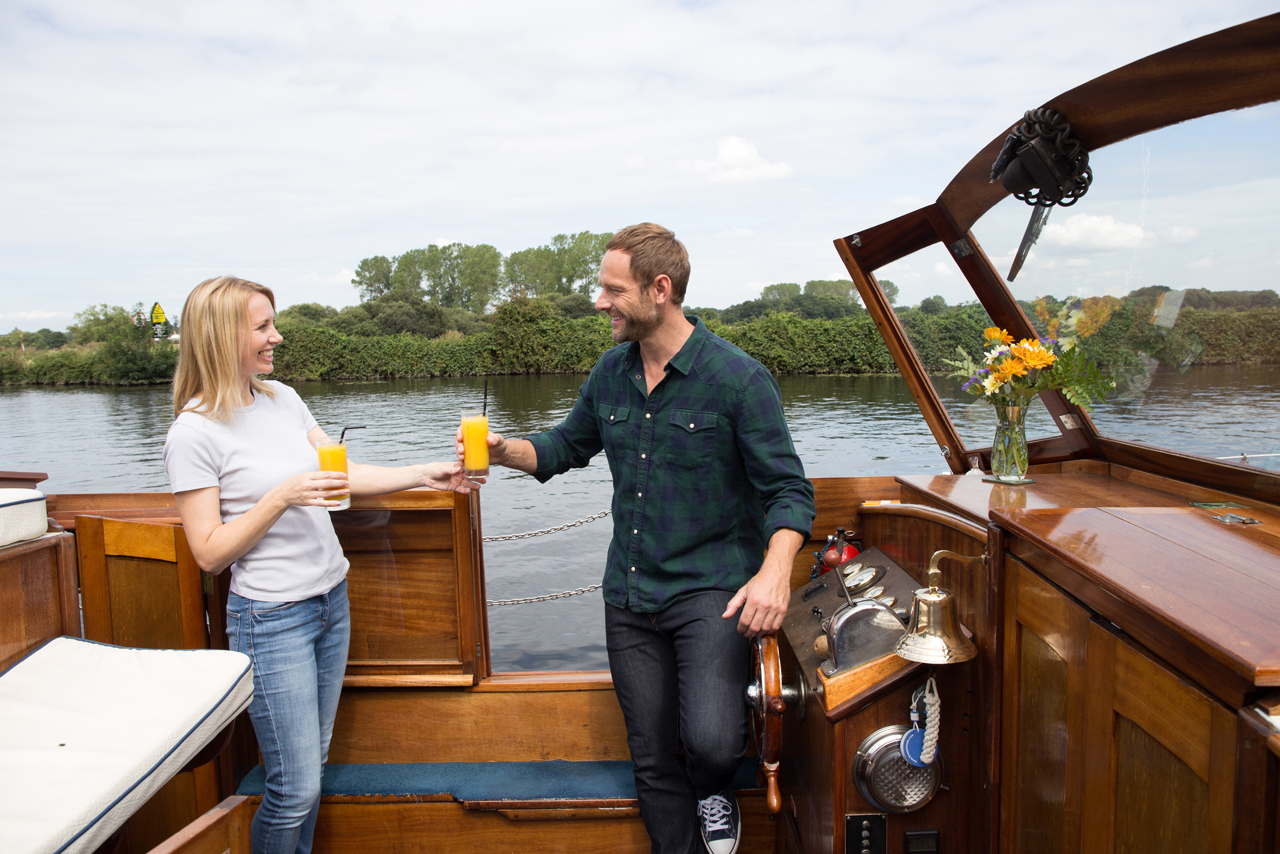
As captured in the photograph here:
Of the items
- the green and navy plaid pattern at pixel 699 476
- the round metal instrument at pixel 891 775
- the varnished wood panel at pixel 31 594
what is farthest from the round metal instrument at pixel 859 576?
the varnished wood panel at pixel 31 594

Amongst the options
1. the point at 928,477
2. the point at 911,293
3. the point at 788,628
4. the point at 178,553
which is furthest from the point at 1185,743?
the point at 178,553

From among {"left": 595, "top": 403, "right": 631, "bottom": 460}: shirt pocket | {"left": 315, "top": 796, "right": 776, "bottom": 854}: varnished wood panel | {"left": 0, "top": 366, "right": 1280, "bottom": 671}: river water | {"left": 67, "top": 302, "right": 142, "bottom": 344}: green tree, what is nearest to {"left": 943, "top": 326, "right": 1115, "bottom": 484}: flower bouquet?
{"left": 0, "top": 366, "right": 1280, "bottom": 671}: river water

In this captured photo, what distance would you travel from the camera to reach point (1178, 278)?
2098 millimetres

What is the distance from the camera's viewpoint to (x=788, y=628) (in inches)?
93.9

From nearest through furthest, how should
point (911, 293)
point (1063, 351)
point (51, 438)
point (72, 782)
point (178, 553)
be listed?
point (72, 782) → point (178, 553) → point (1063, 351) → point (911, 293) → point (51, 438)

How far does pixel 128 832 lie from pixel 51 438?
29703mm

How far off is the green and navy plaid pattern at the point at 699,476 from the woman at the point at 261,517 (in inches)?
29.1

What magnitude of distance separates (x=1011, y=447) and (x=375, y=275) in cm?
6912

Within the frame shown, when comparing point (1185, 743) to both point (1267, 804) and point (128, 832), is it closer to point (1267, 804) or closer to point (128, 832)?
point (1267, 804)

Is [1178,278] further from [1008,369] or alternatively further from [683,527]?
[683,527]

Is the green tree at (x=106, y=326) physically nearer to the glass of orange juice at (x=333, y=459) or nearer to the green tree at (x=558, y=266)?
the green tree at (x=558, y=266)

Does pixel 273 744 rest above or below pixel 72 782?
below

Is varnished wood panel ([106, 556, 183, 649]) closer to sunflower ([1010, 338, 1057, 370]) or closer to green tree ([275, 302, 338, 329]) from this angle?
sunflower ([1010, 338, 1057, 370])

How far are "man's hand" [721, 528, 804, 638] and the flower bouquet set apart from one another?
0.92 m
